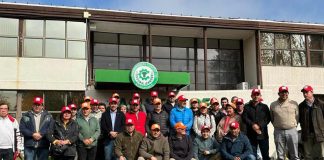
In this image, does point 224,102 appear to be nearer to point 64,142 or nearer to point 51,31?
point 64,142

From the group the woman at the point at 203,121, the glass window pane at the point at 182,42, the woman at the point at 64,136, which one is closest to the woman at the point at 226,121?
the woman at the point at 203,121

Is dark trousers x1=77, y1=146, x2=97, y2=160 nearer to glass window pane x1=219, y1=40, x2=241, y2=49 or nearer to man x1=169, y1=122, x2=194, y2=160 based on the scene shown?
man x1=169, y1=122, x2=194, y2=160

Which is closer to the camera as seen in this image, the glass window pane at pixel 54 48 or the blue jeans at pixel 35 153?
the blue jeans at pixel 35 153

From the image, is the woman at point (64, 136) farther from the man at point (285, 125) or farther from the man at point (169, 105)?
the man at point (285, 125)

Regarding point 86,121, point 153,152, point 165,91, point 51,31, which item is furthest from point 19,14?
point 153,152

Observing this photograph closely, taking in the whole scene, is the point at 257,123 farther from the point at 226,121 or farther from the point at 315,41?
the point at 315,41

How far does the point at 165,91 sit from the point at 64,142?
10107mm

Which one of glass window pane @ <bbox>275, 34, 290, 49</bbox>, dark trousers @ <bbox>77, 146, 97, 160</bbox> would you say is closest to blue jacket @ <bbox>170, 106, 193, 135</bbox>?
dark trousers @ <bbox>77, 146, 97, 160</bbox>

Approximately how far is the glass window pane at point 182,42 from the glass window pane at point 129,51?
1.98 meters

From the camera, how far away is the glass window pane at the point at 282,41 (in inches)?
798

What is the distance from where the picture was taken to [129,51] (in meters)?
20.1

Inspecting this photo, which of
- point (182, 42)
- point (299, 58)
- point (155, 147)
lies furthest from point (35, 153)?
point (299, 58)

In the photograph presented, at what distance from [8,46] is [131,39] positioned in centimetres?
609

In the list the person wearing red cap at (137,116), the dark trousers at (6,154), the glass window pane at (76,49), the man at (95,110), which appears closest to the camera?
the dark trousers at (6,154)
